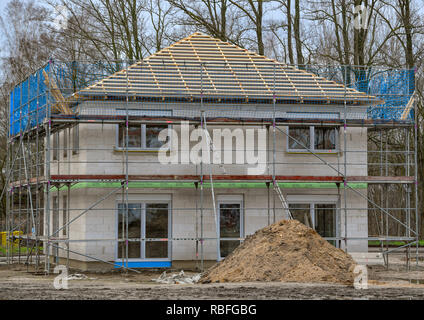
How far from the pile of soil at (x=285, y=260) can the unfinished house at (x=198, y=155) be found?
228 cm

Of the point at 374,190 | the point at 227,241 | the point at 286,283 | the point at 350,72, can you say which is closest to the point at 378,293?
the point at 286,283

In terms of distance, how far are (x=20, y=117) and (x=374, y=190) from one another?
2601 centimetres

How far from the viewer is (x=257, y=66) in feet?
86.9

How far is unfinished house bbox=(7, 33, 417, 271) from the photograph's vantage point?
24.0m

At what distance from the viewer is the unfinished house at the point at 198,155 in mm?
23953

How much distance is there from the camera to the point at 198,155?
24.7 meters

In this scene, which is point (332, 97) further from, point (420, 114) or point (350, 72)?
point (420, 114)

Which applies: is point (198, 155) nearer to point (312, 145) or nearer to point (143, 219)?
point (143, 219)

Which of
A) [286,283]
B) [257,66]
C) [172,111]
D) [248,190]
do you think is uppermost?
[257,66]

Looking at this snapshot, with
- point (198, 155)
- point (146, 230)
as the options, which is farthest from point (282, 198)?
point (146, 230)

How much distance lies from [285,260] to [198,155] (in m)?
5.81
